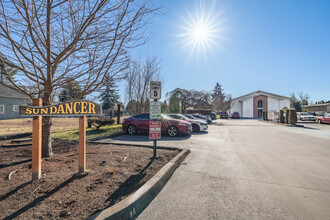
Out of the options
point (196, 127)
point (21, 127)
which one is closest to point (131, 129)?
point (196, 127)

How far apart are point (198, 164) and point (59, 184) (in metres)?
3.40

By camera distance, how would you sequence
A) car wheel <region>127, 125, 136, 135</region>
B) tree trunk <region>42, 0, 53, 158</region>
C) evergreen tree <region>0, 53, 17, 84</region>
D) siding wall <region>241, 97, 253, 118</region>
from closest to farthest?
Answer: evergreen tree <region>0, 53, 17, 84</region> < tree trunk <region>42, 0, 53, 158</region> < car wheel <region>127, 125, 136, 135</region> < siding wall <region>241, 97, 253, 118</region>

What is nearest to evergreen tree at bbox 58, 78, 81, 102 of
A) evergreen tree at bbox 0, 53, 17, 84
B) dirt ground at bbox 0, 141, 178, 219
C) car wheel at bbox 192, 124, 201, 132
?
evergreen tree at bbox 0, 53, 17, 84

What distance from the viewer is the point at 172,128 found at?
33.7ft

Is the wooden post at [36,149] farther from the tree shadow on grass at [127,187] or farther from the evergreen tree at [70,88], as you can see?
the tree shadow on grass at [127,187]

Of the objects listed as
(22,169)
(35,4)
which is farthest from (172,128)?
(35,4)

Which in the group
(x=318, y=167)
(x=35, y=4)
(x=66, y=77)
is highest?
(x=35, y=4)

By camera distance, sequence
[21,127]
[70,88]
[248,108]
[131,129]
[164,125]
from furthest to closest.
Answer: [248,108], [21,127], [131,129], [164,125], [70,88]

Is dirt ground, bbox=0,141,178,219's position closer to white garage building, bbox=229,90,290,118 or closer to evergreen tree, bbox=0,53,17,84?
evergreen tree, bbox=0,53,17,84

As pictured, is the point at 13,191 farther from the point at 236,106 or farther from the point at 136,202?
the point at 236,106

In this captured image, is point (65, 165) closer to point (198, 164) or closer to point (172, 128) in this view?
point (198, 164)

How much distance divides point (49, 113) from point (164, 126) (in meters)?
7.61

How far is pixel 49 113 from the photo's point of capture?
310 centimetres

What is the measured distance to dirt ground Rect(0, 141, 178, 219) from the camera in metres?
2.22
